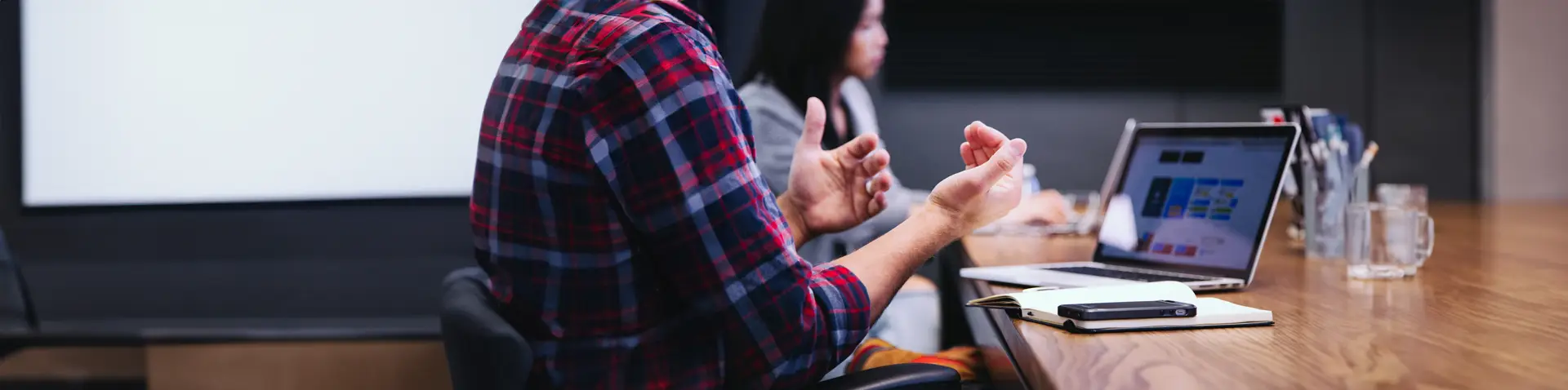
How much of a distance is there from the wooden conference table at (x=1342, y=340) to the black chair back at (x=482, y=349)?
17.5 inches

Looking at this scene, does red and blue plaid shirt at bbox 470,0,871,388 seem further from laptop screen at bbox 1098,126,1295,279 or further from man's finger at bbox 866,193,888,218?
laptop screen at bbox 1098,126,1295,279

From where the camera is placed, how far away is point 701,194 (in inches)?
39.1

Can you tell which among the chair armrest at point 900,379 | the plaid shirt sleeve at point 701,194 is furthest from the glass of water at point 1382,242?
the plaid shirt sleeve at point 701,194

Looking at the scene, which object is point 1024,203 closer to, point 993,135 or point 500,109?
point 993,135

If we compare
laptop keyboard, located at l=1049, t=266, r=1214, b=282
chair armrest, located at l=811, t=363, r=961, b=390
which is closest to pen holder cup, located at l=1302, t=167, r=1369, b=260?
laptop keyboard, located at l=1049, t=266, r=1214, b=282

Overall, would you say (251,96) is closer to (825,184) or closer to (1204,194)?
(825,184)

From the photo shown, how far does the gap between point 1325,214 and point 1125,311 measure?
81cm

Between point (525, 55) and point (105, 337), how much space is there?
9.00 feet

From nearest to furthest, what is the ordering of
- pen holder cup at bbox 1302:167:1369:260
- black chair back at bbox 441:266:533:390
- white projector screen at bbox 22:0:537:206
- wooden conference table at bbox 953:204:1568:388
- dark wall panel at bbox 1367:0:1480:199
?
wooden conference table at bbox 953:204:1568:388 < black chair back at bbox 441:266:533:390 < pen holder cup at bbox 1302:167:1369:260 < white projector screen at bbox 22:0:537:206 < dark wall panel at bbox 1367:0:1480:199

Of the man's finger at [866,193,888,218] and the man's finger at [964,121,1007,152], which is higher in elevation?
the man's finger at [964,121,1007,152]

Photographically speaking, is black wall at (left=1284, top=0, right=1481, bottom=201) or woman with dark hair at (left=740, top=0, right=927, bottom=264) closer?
woman with dark hair at (left=740, top=0, right=927, bottom=264)

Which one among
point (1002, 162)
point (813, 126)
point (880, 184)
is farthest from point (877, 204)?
point (1002, 162)

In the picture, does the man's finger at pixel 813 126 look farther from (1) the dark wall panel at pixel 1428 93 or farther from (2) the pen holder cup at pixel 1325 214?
(1) the dark wall panel at pixel 1428 93

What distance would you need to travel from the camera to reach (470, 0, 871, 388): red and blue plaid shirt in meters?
0.99
